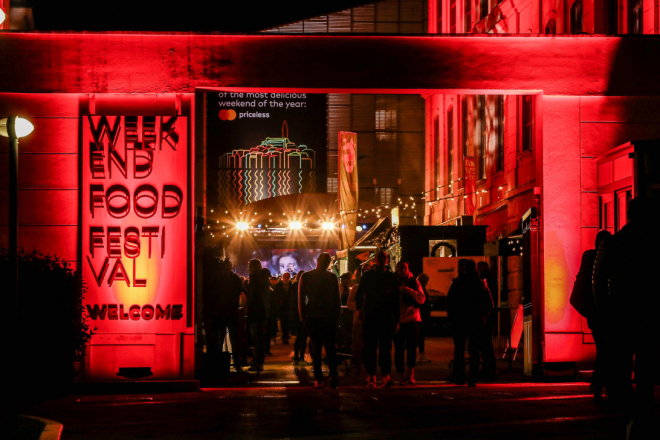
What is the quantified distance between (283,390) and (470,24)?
22443 millimetres

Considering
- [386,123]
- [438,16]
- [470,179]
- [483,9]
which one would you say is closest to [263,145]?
[470,179]

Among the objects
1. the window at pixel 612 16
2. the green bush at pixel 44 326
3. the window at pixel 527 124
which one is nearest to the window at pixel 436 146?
the window at pixel 527 124

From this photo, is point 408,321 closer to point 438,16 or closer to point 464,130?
point 464,130

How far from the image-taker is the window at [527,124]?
76.1 feet

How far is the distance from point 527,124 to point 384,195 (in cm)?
2257

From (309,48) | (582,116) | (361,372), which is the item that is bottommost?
(361,372)

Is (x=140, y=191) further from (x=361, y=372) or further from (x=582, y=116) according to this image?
(x=582, y=116)

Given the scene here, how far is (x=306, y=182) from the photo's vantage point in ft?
58.2

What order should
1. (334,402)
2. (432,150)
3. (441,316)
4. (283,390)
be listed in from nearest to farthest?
(334,402)
(283,390)
(441,316)
(432,150)

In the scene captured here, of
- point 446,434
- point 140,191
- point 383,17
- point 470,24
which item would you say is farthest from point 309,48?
point 383,17

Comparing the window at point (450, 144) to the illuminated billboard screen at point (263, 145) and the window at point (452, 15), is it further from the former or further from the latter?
the illuminated billboard screen at point (263, 145)

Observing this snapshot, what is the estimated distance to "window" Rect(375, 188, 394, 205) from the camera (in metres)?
45.8

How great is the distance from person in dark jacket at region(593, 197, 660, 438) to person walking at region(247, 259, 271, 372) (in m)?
8.80

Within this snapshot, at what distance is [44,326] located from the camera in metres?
9.62
